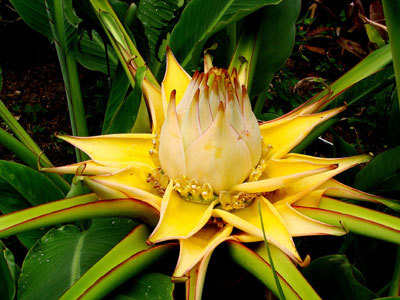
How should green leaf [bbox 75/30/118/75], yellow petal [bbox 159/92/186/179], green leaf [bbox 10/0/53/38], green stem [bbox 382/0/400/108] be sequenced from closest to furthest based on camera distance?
green stem [bbox 382/0/400/108]
yellow petal [bbox 159/92/186/179]
green leaf [bbox 10/0/53/38]
green leaf [bbox 75/30/118/75]

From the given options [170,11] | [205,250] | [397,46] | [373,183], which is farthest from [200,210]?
[170,11]

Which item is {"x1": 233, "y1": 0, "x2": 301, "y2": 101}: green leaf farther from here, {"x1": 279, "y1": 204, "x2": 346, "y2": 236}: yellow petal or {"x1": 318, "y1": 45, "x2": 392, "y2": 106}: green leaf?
{"x1": 279, "y1": 204, "x2": 346, "y2": 236}: yellow petal

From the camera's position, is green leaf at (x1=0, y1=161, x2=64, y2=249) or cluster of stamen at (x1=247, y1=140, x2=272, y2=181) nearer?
cluster of stamen at (x1=247, y1=140, x2=272, y2=181)

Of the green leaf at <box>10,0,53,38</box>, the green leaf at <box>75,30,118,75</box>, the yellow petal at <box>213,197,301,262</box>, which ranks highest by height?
the green leaf at <box>10,0,53,38</box>

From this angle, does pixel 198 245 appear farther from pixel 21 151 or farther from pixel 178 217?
pixel 21 151

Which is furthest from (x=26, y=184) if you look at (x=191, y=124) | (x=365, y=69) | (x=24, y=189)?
(x=365, y=69)

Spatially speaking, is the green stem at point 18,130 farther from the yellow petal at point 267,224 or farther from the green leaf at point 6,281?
the yellow petal at point 267,224

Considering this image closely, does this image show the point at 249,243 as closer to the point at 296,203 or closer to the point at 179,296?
the point at 296,203

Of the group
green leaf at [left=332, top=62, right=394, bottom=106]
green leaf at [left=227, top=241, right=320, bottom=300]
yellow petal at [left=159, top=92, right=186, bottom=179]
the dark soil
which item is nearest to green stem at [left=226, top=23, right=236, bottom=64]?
green leaf at [left=332, top=62, right=394, bottom=106]
